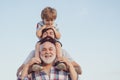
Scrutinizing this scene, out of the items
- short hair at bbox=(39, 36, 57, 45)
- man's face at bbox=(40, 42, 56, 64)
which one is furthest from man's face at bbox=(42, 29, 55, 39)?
man's face at bbox=(40, 42, 56, 64)

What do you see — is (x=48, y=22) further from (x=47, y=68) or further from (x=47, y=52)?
(x=47, y=68)

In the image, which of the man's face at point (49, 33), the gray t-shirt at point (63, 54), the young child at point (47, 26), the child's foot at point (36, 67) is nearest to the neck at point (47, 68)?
the child's foot at point (36, 67)

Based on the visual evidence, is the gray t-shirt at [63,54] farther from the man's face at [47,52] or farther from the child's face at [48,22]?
the child's face at [48,22]

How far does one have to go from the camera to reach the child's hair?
5289 millimetres

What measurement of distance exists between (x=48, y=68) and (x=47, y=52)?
0.91ft

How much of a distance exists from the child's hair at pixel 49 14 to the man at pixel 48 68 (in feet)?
2.35

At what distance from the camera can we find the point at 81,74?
15.7ft

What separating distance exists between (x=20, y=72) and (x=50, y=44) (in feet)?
2.41

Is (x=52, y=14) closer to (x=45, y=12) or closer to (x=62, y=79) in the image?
(x=45, y=12)

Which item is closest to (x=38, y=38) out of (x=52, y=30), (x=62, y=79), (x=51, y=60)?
(x=52, y=30)

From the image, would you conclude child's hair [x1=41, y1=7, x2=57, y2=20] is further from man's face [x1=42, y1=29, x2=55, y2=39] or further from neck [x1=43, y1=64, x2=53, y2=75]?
neck [x1=43, y1=64, x2=53, y2=75]

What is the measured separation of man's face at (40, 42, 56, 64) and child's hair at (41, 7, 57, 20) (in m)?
0.74

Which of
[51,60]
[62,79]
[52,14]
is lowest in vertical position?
[62,79]

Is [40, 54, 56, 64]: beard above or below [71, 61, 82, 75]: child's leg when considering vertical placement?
above
